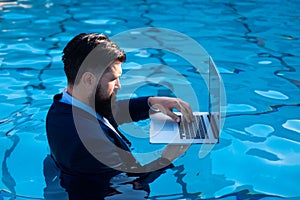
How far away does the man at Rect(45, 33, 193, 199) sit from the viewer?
Result: 1.98 meters

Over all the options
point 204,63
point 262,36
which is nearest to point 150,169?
point 204,63

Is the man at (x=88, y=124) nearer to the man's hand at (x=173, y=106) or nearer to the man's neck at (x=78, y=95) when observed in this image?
the man's neck at (x=78, y=95)

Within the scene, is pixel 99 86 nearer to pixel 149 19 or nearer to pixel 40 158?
pixel 40 158

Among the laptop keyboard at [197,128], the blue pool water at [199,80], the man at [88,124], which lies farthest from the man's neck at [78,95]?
the blue pool water at [199,80]

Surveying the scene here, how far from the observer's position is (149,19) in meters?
6.34

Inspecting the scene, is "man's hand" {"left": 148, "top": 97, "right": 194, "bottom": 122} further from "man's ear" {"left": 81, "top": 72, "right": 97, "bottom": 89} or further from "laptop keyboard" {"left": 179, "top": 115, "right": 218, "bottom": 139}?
"man's ear" {"left": 81, "top": 72, "right": 97, "bottom": 89}

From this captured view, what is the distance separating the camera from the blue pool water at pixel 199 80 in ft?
9.34

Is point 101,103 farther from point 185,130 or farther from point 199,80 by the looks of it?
point 199,80

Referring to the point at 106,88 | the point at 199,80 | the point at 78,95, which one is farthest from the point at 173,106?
the point at 199,80

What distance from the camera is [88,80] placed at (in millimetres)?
2066

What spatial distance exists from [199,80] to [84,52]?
247 centimetres

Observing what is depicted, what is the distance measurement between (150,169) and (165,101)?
1.33 feet

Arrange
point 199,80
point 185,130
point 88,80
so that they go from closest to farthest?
point 88,80, point 185,130, point 199,80

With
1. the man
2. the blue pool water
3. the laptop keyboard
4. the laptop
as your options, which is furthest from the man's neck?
the blue pool water
